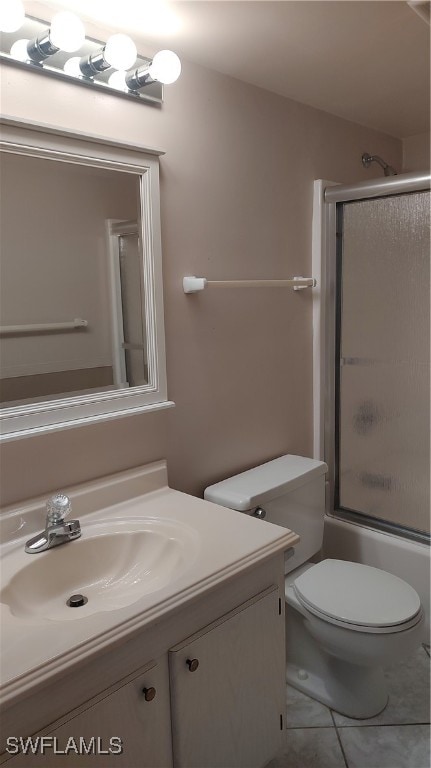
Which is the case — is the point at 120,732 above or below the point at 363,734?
above

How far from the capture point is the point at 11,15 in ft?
3.90

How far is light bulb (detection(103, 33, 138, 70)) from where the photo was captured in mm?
1357

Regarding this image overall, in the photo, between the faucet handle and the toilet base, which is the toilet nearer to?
the toilet base

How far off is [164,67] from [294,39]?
430 millimetres

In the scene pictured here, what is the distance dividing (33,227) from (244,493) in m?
1.01

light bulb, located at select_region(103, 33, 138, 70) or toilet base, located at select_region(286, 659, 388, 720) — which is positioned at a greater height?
light bulb, located at select_region(103, 33, 138, 70)

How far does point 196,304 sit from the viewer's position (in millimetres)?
1828

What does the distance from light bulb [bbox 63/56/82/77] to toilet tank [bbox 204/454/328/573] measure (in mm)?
1259

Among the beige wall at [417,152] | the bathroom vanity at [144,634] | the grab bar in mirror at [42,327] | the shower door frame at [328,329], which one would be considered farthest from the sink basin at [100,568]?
the beige wall at [417,152]

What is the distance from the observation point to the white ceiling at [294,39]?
142 cm

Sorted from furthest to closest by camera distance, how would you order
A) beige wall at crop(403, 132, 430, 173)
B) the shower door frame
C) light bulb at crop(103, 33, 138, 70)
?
beige wall at crop(403, 132, 430, 173)
the shower door frame
light bulb at crop(103, 33, 138, 70)

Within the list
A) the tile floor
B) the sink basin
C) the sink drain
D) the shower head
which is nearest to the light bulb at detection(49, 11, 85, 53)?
the sink basin

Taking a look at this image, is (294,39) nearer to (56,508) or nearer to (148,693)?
(56,508)

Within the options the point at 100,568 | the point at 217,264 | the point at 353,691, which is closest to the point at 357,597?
the point at 353,691
